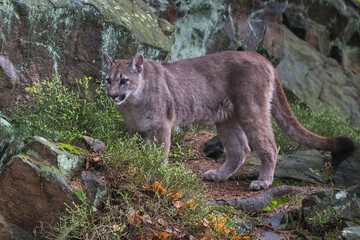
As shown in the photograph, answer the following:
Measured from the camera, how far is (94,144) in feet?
16.3

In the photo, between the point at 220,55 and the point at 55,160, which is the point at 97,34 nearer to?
the point at 220,55

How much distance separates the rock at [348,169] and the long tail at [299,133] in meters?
0.21

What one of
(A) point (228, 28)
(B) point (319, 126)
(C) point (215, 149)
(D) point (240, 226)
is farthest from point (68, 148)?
(A) point (228, 28)

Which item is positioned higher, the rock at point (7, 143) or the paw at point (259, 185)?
the rock at point (7, 143)

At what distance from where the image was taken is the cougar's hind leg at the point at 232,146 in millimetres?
6484

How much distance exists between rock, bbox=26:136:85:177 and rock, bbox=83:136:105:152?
43 centimetres

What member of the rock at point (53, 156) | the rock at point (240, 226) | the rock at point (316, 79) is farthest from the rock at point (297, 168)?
the rock at point (316, 79)

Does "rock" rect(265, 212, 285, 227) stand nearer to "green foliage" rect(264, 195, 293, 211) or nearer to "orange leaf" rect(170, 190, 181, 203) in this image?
"green foliage" rect(264, 195, 293, 211)

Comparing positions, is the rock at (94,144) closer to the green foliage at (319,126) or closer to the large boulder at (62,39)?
the large boulder at (62,39)

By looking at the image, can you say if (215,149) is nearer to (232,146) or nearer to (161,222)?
(232,146)

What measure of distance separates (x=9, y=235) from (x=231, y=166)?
10.9ft

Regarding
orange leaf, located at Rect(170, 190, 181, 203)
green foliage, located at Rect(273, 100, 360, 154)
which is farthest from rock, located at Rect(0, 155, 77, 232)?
green foliage, located at Rect(273, 100, 360, 154)

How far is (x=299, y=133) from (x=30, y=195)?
373 cm

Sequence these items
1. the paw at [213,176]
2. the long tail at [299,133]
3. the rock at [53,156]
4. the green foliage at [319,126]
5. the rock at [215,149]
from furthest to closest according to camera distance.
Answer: the green foliage at [319,126]
the rock at [215,149]
the paw at [213,176]
the long tail at [299,133]
the rock at [53,156]
